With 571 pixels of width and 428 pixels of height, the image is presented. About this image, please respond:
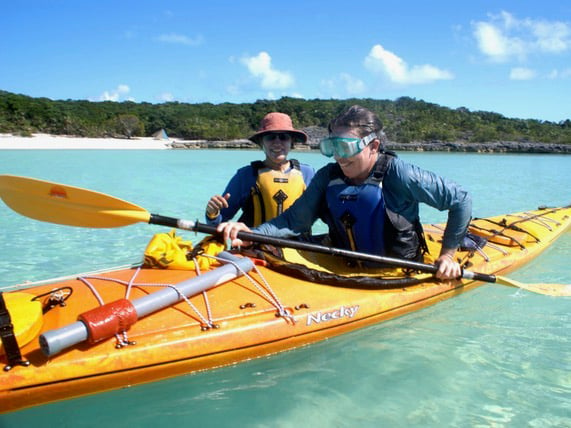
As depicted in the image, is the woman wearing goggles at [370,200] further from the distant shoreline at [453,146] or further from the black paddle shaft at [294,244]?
the distant shoreline at [453,146]

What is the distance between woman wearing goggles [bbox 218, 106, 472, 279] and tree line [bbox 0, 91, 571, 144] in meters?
53.0

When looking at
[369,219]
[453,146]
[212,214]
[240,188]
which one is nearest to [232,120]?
[453,146]

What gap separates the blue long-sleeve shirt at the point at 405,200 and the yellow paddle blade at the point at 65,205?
98 centimetres

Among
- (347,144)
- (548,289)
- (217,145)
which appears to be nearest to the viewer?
(347,144)

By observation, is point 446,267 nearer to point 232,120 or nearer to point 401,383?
point 401,383

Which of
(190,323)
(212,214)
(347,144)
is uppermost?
(347,144)

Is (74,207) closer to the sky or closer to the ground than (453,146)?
closer to the ground

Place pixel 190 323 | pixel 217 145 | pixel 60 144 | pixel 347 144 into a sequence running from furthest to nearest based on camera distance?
pixel 217 145, pixel 60 144, pixel 347 144, pixel 190 323

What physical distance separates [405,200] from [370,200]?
0.84ft

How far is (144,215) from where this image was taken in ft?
10.6

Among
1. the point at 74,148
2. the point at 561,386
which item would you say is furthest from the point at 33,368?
the point at 74,148

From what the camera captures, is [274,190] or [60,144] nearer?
[274,190]

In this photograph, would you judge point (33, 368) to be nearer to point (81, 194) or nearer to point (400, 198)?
point (81, 194)

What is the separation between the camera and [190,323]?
110 inches
